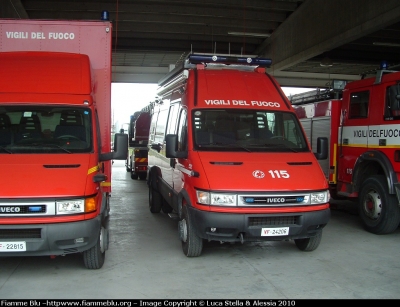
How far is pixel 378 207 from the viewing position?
24.5ft

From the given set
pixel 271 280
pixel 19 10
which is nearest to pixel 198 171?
pixel 271 280

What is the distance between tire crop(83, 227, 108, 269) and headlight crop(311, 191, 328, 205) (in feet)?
9.19

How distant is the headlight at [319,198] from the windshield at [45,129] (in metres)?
3.03

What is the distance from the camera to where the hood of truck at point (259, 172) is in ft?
18.0

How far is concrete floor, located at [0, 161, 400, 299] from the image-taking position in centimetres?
466

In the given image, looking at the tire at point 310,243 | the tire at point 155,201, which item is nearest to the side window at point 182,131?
the tire at point 310,243

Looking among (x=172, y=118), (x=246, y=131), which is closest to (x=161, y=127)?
(x=172, y=118)

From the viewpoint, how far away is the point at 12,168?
4.90m

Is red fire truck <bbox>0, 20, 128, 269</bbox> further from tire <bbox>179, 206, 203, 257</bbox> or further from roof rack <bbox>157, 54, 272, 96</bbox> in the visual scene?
roof rack <bbox>157, 54, 272, 96</bbox>

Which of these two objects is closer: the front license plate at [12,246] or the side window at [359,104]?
the front license plate at [12,246]

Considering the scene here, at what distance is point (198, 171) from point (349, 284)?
2310 millimetres

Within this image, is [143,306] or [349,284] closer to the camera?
[143,306]

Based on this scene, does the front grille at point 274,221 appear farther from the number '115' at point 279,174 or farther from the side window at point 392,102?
the side window at point 392,102

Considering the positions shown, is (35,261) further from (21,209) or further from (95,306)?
(95,306)
